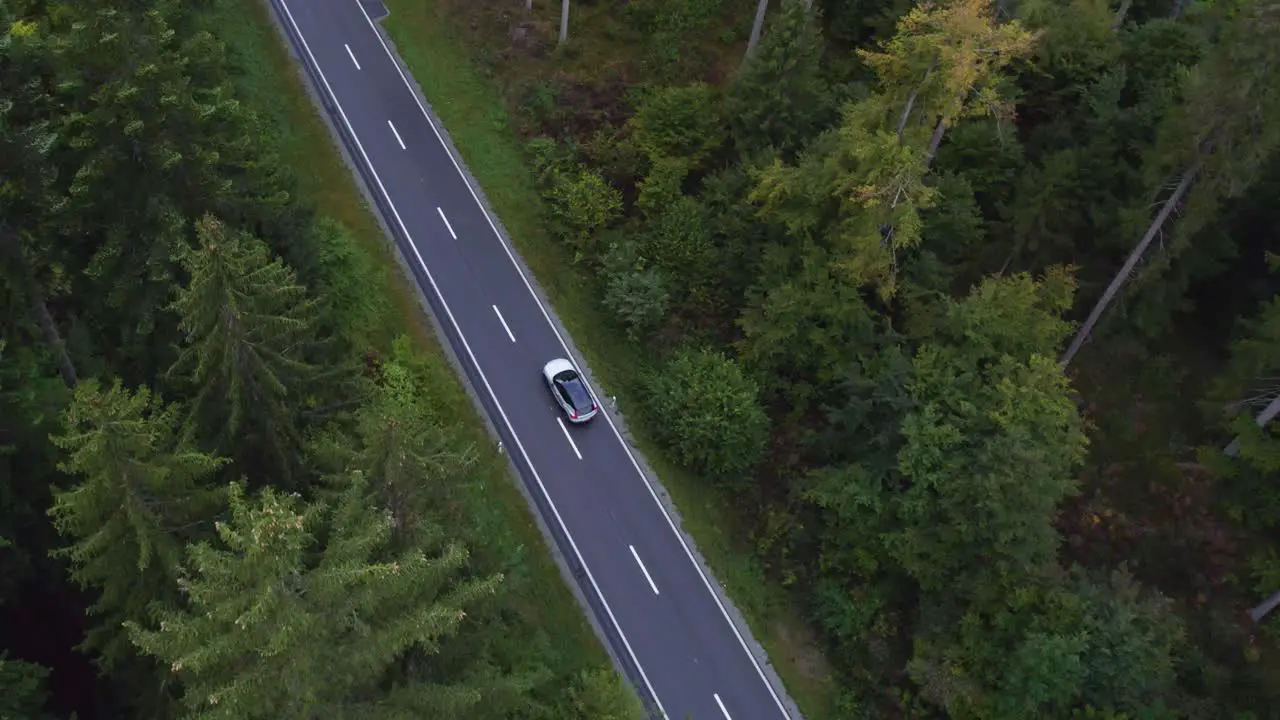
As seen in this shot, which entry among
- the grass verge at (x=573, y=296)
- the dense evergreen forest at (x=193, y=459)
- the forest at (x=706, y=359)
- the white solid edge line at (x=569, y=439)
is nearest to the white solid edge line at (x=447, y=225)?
the grass verge at (x=573, y=296)

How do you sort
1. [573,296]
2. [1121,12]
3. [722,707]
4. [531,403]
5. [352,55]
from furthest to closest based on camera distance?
[352,55]
[1121,12]
[573,296]
[531,403]
[722,707]

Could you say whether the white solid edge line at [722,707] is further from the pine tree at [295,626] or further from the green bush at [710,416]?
the pine tree at [295,626]

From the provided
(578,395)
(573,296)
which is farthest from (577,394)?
(573,296)

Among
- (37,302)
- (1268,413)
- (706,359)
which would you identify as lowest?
(706,359)

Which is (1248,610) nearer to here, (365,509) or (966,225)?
(966,225)

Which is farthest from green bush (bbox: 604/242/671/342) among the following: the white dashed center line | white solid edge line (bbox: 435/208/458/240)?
white solid edge line (bbox: 435/208/458/240)

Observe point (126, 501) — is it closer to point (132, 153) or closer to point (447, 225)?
point (132, 153)
